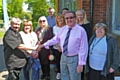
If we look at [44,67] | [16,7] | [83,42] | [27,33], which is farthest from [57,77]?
[16,7]

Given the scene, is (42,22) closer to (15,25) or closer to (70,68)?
(15,25)

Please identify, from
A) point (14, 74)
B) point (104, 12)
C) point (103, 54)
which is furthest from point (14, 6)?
point (103, 54)

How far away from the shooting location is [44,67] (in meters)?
5.86

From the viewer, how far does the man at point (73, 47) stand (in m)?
4.08

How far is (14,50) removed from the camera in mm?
4598

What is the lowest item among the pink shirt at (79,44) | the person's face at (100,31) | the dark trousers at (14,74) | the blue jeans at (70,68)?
the dark trousers at (14,74)

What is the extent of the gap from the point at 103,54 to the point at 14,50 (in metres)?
1.67

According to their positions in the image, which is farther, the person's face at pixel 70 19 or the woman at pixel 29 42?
the woman at pixel 29 42

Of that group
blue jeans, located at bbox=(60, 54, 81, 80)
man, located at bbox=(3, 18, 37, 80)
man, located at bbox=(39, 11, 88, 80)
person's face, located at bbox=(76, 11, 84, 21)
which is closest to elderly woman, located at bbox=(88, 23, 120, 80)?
man, located at bbox=(39, 11, 88, 80)

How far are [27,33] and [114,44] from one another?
1739 millimetres

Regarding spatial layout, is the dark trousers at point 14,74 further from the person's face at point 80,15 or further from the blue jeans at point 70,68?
the person's face at point 80,15

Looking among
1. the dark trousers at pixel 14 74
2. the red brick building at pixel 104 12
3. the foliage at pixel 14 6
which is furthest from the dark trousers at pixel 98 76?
the foliage at pixel 14 6

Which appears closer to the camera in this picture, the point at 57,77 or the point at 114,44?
the point at 114,44

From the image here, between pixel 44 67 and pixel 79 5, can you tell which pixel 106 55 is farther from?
pixel 79 5
